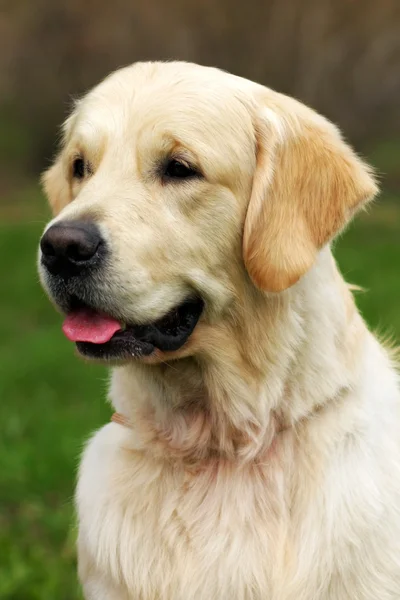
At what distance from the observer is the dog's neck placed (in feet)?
10.8

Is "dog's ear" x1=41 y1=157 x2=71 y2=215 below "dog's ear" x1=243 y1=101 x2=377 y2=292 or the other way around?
below

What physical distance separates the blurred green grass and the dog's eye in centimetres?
150

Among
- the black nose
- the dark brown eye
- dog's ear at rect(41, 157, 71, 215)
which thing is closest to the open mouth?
the black nose

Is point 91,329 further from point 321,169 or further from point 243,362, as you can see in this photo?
point 321,169

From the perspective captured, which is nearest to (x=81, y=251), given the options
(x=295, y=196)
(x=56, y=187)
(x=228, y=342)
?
(x=228, y=342)

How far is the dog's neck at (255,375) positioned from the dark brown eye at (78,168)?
721mm

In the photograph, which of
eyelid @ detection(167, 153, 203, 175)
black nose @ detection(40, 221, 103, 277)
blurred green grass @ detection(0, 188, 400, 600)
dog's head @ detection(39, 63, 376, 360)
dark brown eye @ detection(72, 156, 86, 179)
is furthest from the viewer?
blurred green grass @ detection(0, 188, 400, 600)

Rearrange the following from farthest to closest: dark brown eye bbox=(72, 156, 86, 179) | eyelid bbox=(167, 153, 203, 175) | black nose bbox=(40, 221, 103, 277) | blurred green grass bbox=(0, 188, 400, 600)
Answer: blurred green grass bbox=(0, 188, 400, 600)
dark brown eye bbox=(72, 156, 86, 179)
eyelid bbox=(167, 153, 203, 175)
black nose bbox=(40, 221, 103, 277)

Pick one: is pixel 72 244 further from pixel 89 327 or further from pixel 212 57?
pixel 212 57

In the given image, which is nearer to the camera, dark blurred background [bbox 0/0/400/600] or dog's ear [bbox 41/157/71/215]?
dog's ear [bbox 41/157/71/215]

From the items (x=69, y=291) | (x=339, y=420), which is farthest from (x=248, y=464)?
(x=69, y=291)

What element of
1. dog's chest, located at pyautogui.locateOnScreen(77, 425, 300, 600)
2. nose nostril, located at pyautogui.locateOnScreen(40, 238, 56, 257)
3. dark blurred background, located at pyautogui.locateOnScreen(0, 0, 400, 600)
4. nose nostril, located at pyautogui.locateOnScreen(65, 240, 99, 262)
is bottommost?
dark blurred background, located at pyautogui.locateOnScreen(0, 0, 400, 600)

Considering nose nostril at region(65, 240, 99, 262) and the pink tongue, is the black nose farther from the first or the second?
the pink tongue

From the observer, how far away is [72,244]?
3.04 metres
